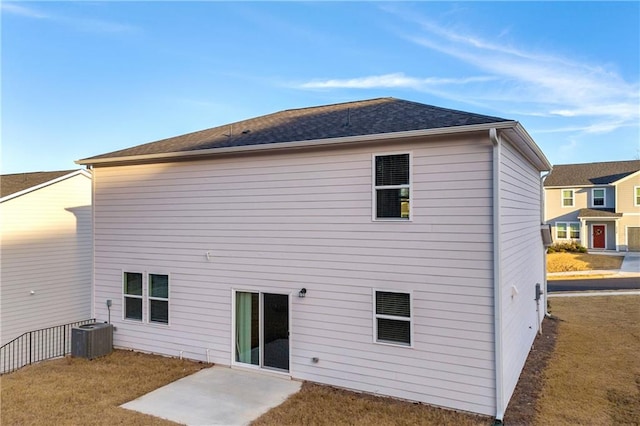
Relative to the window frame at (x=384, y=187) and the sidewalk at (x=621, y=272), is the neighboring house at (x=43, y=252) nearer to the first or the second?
the window frame at (x=384, y=187)

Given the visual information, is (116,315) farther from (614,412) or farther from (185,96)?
(614,412)

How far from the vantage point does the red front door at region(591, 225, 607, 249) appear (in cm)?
3086

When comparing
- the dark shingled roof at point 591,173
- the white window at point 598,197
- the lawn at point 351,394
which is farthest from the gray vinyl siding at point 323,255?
the white window at point 598,197

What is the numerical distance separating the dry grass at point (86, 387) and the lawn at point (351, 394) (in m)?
0.01

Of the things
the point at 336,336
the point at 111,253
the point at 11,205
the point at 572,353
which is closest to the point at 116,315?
the point at 111,253

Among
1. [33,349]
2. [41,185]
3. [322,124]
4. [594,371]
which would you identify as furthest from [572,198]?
[33,349]

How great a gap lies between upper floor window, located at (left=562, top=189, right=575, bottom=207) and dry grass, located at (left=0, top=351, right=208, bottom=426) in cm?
3356

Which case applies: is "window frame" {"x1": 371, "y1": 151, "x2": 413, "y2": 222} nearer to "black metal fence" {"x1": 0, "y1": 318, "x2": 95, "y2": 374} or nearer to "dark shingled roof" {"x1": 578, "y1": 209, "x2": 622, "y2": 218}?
"black metal fence" {"x1": 0, "y1": 318, "x2": 95, "y2": 374}

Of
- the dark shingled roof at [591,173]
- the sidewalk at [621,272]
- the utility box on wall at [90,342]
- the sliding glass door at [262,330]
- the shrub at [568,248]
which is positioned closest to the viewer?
the sliding glass door at [262,330]

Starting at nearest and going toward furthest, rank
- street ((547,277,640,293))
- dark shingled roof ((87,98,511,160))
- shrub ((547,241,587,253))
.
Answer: dark shingled roof ((87,98,511,160)) < street ((547,277,640,293)) < shrub ((547,241,587,253))

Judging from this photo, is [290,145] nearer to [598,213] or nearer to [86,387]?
[86,387]

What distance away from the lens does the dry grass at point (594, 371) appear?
6195 mm

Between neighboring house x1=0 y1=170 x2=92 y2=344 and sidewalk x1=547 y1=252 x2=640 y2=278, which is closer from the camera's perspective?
neighboring house x1=0 y1=170 x2=92 y2=344

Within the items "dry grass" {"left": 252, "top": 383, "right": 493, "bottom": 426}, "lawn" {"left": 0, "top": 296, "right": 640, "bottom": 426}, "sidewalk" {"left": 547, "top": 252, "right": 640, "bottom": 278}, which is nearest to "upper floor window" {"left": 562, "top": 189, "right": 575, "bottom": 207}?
"sidewalk" {"left": 547, "top": 252, "right": 640, "bottom": 278}
